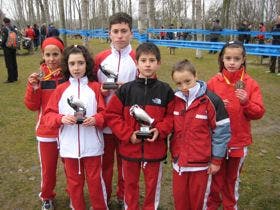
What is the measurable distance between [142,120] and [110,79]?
54 cm

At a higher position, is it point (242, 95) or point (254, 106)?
point (242, 95)

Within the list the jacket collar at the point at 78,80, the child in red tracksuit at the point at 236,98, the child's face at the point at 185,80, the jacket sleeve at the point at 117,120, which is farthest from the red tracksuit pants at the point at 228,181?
the jacket collar at the point at 78,80

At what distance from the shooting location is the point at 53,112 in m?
3.15

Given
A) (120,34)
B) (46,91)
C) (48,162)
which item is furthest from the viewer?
(48,162)

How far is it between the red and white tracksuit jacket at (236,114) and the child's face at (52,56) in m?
1.47

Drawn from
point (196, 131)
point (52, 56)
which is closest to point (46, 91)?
point (52, 56)

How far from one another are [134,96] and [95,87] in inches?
16.2

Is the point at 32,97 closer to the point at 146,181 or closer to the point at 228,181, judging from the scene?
the point at 146,181

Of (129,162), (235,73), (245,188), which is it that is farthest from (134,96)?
(245,188)

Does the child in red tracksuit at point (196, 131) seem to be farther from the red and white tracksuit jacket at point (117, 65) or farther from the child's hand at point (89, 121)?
the child's hand at point (89, 121)

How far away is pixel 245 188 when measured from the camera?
429cm

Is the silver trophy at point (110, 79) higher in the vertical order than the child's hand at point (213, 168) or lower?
higher

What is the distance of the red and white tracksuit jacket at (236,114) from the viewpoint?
3045 millimetres

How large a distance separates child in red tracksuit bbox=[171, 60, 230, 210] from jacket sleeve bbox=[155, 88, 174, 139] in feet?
0.14
